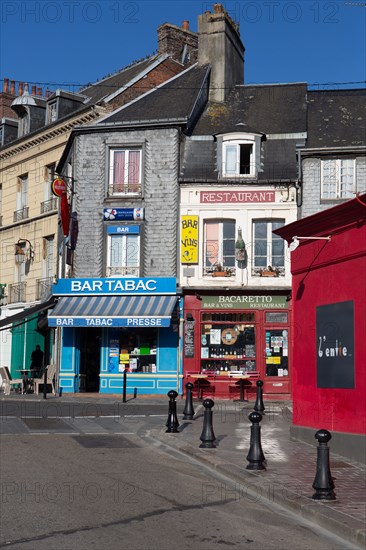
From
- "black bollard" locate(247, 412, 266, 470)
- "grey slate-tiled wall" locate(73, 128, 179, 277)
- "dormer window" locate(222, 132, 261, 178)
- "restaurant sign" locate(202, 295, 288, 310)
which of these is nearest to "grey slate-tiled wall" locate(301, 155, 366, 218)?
"dormer window" locate(222, 132, 261, 178)

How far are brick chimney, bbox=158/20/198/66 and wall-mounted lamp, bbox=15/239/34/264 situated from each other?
10072mm

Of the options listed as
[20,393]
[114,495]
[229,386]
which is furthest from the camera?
[20,393]

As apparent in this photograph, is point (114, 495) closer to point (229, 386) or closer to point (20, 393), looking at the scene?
point (229, 386)

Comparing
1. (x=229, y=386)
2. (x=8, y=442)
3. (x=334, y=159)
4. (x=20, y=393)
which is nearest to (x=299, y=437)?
(x=8, y=442)

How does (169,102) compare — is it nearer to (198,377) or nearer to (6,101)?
(198,377)

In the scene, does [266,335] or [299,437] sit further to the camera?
[266,335]

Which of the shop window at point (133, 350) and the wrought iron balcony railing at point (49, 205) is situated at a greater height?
the wrought iron balcony railing at point (49, 205)

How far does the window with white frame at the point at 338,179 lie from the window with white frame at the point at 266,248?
174 centimetres

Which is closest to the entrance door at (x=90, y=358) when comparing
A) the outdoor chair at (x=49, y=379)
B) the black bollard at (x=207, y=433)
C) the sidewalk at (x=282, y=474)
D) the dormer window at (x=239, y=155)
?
the outdoor chair at (x=49, y=379)

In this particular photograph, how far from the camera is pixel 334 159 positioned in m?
24.0

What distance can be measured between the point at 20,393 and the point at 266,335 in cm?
864

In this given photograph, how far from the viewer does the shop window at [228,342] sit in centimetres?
2402

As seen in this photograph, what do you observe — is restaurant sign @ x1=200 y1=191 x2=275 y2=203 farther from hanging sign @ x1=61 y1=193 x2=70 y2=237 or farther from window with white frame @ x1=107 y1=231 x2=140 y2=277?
hanging sign @ x1=61 y1=193 x2=70 y2=237

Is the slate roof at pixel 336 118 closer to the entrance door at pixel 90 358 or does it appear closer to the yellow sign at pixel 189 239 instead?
the yellow sign at pixel 189 239
